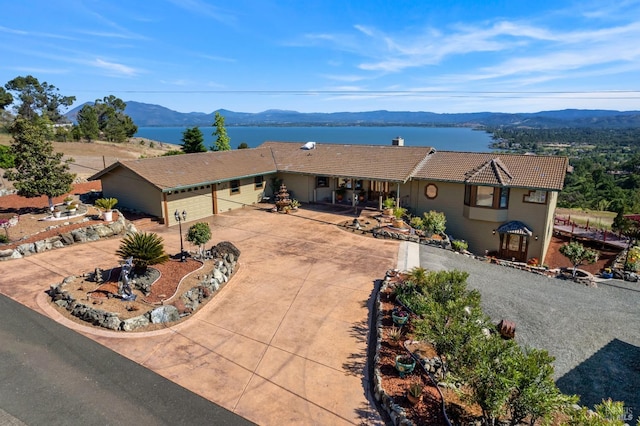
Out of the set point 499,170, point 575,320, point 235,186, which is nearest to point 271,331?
point 575,320

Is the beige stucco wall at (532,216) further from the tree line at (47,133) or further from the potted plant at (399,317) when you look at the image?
the tree line at (47,133)

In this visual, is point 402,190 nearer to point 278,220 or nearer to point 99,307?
point 278,220

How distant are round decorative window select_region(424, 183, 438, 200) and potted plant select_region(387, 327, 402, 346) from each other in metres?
15.0

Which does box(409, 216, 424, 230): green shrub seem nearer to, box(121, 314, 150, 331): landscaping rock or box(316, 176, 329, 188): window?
box(316, 176, 329, 188): window

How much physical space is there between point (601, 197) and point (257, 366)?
71137 mm

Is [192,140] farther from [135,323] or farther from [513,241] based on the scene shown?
[135,323]

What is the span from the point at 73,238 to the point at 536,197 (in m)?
24.7

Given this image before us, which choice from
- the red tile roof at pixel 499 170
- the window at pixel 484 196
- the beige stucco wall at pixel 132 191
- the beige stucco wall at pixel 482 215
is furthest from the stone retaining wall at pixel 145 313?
the window at pixel 484 196

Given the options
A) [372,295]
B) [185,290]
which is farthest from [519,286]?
[185,290]

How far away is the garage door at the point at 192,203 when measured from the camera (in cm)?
2277

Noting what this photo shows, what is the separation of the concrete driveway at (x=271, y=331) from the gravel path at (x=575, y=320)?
4470 mm

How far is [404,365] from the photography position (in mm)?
9383

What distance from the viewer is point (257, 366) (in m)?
10.1

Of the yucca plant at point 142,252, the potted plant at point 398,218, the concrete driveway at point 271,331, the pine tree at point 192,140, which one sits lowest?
the concrete driveway at point 271,331
